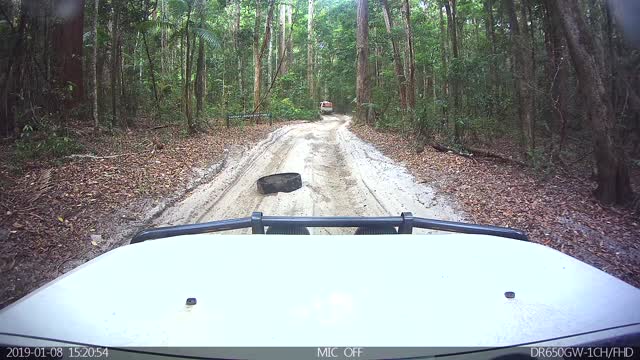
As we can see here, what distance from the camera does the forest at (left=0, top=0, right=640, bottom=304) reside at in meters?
6.87

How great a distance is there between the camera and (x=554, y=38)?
43.7 feet

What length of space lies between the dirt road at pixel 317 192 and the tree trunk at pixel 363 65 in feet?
36.8

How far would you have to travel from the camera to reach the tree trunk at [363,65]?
926 inches

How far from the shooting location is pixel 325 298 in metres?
1.58

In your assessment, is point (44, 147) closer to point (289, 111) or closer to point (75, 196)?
point (75, 196)

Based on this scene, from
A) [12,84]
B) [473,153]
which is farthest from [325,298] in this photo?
[12,84]

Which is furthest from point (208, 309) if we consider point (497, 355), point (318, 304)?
point (497, 355)

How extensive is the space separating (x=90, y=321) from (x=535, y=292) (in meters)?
1.76

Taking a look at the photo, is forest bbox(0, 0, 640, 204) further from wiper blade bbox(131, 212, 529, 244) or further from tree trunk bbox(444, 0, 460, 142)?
wiper blade bbox(131, 212, 529, 244)

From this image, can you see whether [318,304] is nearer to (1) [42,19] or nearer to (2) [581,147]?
(1) [42,19]

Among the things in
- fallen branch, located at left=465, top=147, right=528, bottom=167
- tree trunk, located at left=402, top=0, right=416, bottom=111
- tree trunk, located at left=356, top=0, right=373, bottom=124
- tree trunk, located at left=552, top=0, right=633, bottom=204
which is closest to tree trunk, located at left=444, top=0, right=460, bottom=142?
fallen branch, located at left=465, top=147, right=528, bottom=167

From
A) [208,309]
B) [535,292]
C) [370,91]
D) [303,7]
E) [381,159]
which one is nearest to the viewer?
[208,309]

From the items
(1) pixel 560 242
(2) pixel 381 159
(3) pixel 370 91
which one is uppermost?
(3) pixel 370 91

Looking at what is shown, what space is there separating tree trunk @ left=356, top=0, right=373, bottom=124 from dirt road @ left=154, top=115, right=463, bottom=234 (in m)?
11.2
